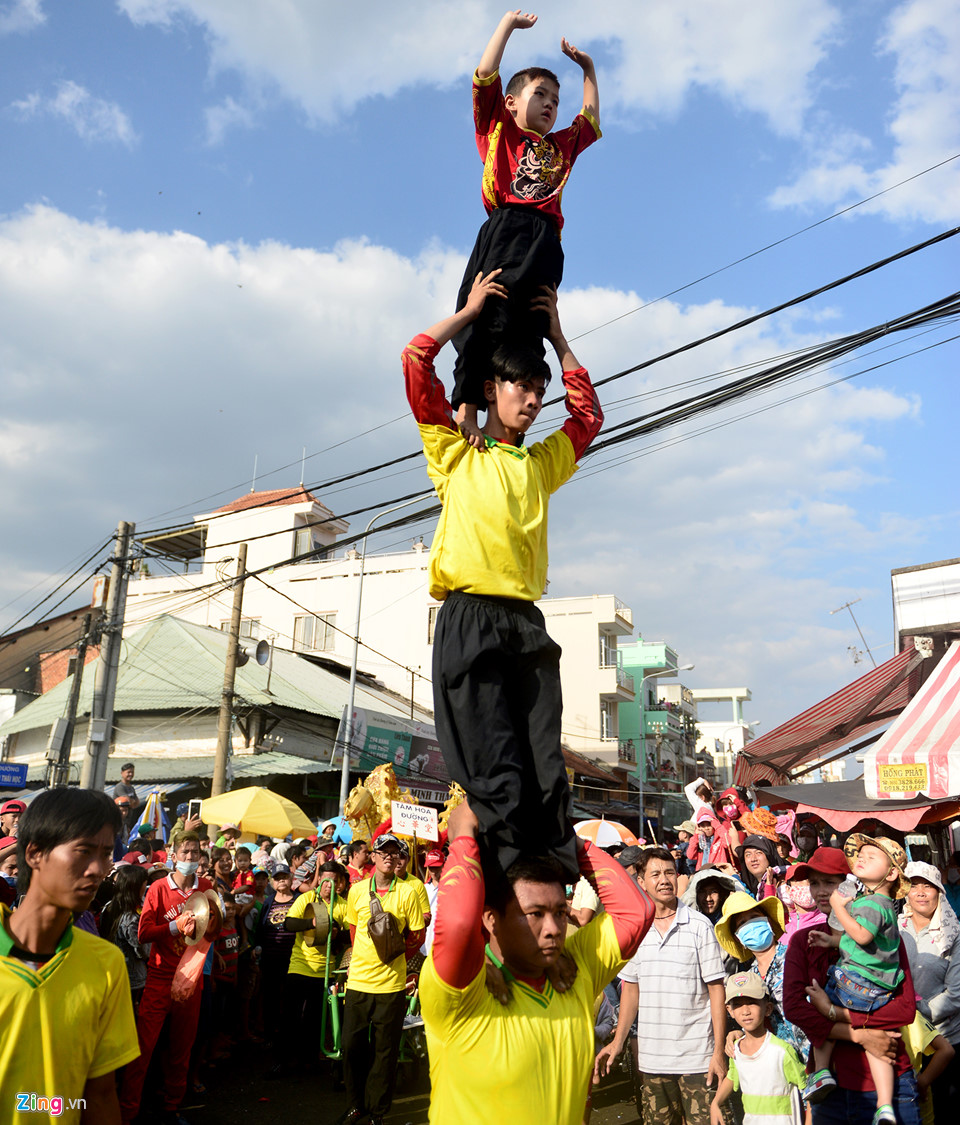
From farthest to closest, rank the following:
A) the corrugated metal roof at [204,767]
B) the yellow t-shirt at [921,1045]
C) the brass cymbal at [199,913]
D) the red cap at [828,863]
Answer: the corrugated metal roof at [204,767] → the brass cymbal at [199,913] → the red cap at [828,863] → the yellow t-shirt at [921,1045]

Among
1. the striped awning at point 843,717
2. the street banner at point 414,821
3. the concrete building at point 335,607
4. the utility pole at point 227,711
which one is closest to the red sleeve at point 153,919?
the street banner at point 414,821

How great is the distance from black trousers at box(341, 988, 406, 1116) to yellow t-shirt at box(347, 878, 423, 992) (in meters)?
0.07

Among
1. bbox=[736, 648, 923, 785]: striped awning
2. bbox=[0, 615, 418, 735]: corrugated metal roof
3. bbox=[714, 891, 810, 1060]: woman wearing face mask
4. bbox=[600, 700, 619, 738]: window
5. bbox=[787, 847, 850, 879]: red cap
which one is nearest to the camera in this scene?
bbox=[714, 891, 810, 1060]: woman wearing face mask

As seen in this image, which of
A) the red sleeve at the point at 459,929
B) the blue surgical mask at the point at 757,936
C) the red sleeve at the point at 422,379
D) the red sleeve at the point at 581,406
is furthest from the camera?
the blue surgical mask at the point at 757,936

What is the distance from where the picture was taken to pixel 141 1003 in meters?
6.41

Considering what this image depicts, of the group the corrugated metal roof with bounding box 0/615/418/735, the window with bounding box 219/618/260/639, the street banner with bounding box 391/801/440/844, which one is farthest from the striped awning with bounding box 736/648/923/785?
the window with bounding box 219/618/260/639

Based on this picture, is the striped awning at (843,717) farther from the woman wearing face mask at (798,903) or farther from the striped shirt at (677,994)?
the striped shirt at (677,994)

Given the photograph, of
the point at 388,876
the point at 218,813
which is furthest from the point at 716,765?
the point at 388,876

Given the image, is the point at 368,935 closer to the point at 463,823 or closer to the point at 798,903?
the point at 798,903

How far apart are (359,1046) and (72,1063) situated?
497 cm

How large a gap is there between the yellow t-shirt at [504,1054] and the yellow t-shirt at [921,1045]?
3.01m

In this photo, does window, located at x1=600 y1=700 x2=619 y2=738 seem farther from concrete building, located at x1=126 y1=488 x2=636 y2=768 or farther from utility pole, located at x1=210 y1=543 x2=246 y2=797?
utility pole, located at x1=210 y1=543 x2=246 y2=797

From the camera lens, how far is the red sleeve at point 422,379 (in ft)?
10.4

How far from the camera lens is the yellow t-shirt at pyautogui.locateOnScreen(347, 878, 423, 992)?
22.4 feet
